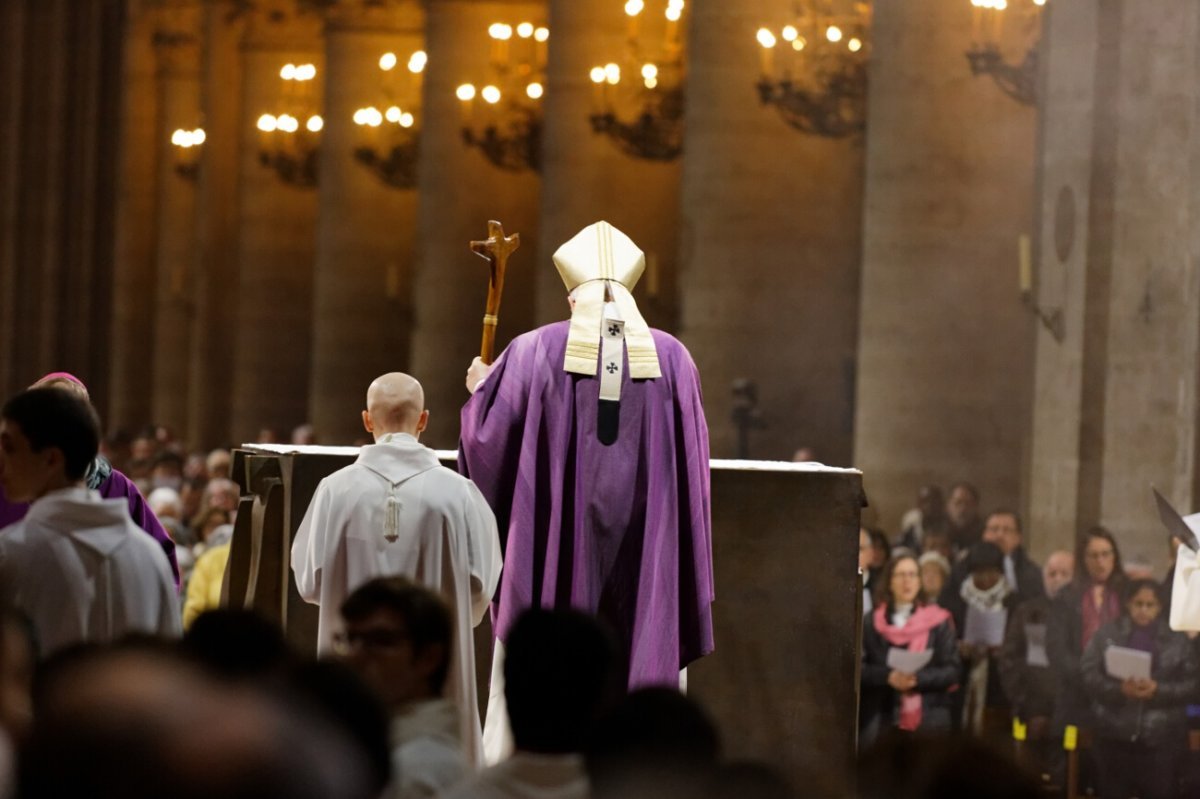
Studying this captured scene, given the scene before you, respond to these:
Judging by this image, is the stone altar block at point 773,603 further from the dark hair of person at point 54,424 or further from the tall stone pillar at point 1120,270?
the tall stone pillar at point 1120,270

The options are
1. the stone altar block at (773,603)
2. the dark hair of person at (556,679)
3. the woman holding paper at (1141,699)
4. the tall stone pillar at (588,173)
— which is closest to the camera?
the dark hair of person at (556,679)

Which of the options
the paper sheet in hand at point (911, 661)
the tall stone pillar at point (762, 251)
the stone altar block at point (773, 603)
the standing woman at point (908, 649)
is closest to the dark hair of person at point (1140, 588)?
the standing woman at point (908, 649)

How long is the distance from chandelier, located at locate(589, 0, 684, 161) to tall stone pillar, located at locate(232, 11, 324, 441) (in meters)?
11.7

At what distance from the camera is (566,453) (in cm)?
854

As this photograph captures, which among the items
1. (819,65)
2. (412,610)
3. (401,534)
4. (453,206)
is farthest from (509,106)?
(412,610)

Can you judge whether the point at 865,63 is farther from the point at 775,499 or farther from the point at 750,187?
the point at 775,499

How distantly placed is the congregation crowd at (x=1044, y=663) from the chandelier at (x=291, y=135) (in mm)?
21665

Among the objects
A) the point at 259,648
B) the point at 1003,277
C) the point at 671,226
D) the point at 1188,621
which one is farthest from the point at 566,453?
A: the point at 671,226

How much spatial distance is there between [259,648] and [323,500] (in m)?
3.44

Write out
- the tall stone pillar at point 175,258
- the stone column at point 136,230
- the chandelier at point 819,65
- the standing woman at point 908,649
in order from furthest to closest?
the stone column at point 136,230 < the tall stone pillar at point 175,258 < the chandelier at point 819,65 < the standing woman at point 908,649

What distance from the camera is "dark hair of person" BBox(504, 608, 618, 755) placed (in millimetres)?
4766

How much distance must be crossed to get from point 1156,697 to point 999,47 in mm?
7281

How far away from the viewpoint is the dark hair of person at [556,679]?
15.6 feet

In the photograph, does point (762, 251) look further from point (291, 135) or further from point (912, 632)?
point (291, 135)
